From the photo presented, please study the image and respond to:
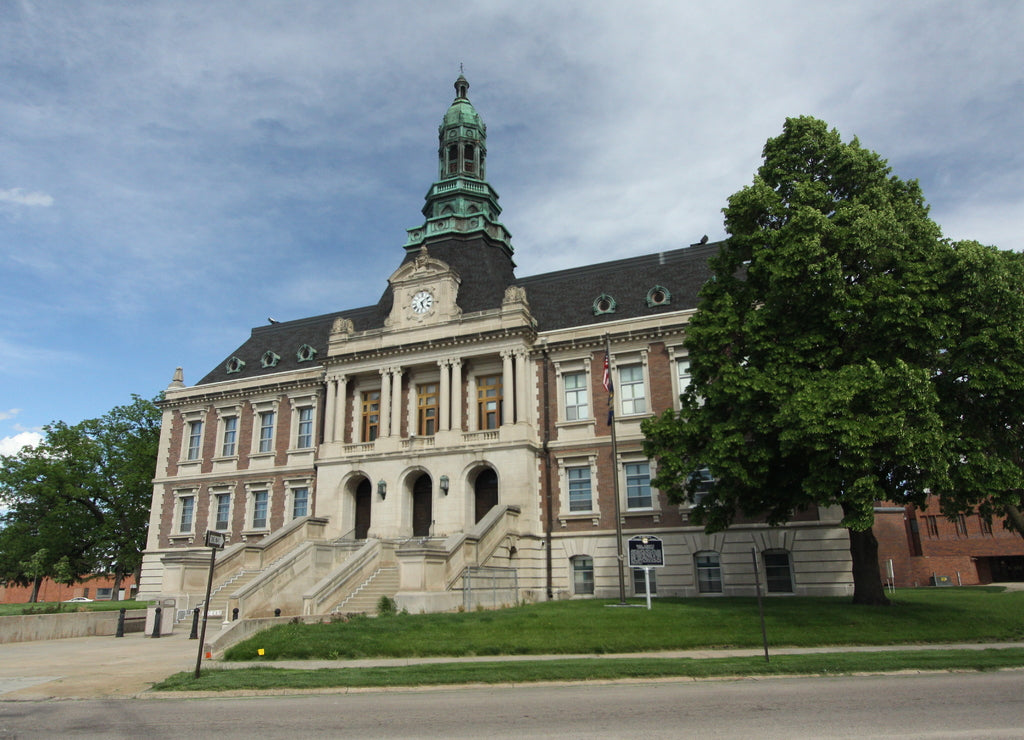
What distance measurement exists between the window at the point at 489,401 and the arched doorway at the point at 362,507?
6.59 metres

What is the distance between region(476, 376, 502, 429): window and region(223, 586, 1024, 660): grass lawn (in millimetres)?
12920

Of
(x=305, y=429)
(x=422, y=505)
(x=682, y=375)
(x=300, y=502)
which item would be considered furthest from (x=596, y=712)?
(x=305, y=429)

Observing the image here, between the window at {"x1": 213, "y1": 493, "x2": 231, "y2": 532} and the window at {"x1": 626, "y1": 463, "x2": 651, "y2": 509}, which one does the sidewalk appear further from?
the window at {"x1": 213, "y1": 493, "x2": 231, "y2": 532}

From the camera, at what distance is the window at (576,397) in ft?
109

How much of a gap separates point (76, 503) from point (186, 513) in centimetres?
1551

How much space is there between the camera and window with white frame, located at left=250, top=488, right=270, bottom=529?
38.8 m

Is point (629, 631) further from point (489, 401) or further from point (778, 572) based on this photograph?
point (489, 401)

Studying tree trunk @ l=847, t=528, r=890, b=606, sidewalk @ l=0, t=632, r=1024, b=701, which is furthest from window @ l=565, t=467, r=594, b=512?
sidewalk @ l=0, t=632, r=1024, b=701

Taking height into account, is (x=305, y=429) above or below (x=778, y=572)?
above

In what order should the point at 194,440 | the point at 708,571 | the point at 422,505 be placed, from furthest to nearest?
the point at 194,440 → the point at 422,505 → the point at 708,571

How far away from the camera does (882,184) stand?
2311 centimetres

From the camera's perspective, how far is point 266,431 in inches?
1588

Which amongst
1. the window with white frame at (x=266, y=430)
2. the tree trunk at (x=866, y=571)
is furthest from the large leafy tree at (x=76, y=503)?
the tree trunk at (x=866, y=571)

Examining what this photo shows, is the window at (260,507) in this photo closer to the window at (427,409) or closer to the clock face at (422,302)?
the window at (427,409)
